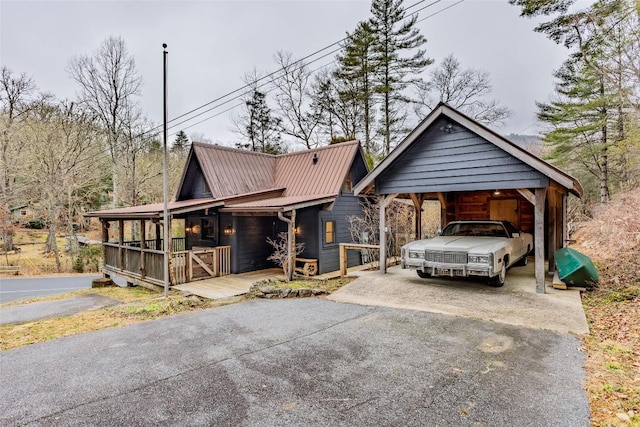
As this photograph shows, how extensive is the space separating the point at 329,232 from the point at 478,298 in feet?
22.1

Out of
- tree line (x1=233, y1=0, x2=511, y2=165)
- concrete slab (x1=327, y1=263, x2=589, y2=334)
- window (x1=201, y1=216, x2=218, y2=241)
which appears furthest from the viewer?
tree line (x1=233, y1=0, x2=511, y2=165)

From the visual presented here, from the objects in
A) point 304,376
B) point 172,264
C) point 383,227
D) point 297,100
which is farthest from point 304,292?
point 297,100

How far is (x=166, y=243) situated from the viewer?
10047 mm

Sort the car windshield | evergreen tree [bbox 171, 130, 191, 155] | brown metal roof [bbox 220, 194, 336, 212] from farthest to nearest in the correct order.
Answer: evergreen tree [bbox 171, 130, 191, 155] → brown metal roof [bbox 220, 194, 336, 212] → the car windshield

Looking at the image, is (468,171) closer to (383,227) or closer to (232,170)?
(383,227)

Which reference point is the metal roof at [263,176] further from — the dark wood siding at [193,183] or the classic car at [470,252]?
the classic car at [470,252]

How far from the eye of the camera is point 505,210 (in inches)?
530

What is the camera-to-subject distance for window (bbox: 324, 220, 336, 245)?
42.0 ft

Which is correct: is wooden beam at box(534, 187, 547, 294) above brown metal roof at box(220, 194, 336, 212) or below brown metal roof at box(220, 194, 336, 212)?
below

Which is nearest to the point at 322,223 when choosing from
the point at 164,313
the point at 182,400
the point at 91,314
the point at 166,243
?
the point at 166,243

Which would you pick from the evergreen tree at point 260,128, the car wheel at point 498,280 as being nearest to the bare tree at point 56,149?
the evergreen tree at point 260,128

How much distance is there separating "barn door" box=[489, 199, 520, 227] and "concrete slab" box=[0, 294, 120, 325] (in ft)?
46.8

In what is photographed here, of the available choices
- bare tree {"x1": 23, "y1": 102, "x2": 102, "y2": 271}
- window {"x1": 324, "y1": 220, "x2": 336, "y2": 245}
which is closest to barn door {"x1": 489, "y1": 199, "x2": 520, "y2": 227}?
window {"x1": 324, "y1": 220, "x2": 336, "y2": 245}

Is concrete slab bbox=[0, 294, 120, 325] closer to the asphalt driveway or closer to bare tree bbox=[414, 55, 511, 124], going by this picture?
the asphalt driveway
